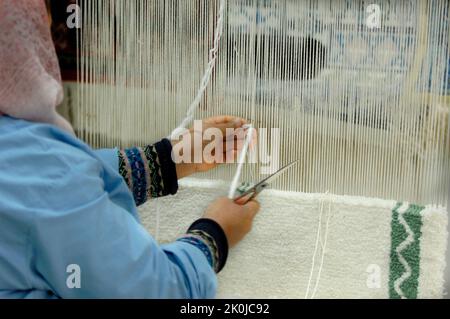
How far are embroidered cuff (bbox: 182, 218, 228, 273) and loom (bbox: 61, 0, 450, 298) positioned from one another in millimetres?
164

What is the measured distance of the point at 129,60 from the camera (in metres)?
0.86

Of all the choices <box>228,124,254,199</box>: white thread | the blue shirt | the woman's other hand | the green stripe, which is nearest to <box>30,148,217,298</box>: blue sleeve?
the blue shirt

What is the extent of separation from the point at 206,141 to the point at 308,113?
0.16 metres

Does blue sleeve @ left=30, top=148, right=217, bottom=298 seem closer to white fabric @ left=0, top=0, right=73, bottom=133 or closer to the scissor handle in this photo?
white fabric @ left=0, top=0, right=73, bottom=133

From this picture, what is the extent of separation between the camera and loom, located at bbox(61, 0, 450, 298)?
800 mm

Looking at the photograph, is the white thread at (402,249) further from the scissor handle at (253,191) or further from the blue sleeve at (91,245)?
the blue sleeve at (91,245)

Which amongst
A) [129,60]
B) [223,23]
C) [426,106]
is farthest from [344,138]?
[129,60]

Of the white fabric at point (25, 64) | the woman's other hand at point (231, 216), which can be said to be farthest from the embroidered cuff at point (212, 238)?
the white fabric at point (25, 64)

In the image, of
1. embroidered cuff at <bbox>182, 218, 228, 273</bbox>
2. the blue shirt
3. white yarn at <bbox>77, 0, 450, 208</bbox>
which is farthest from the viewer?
white yarn at <bbox>77, 0, 450, 208</bbox>

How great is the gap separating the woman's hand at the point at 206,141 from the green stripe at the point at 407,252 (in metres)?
0.28

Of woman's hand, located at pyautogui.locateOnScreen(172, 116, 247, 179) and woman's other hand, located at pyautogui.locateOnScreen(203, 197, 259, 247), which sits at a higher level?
woman's hand, located at pyautogui.locateOnScreen(172, 116, 247, 179)
